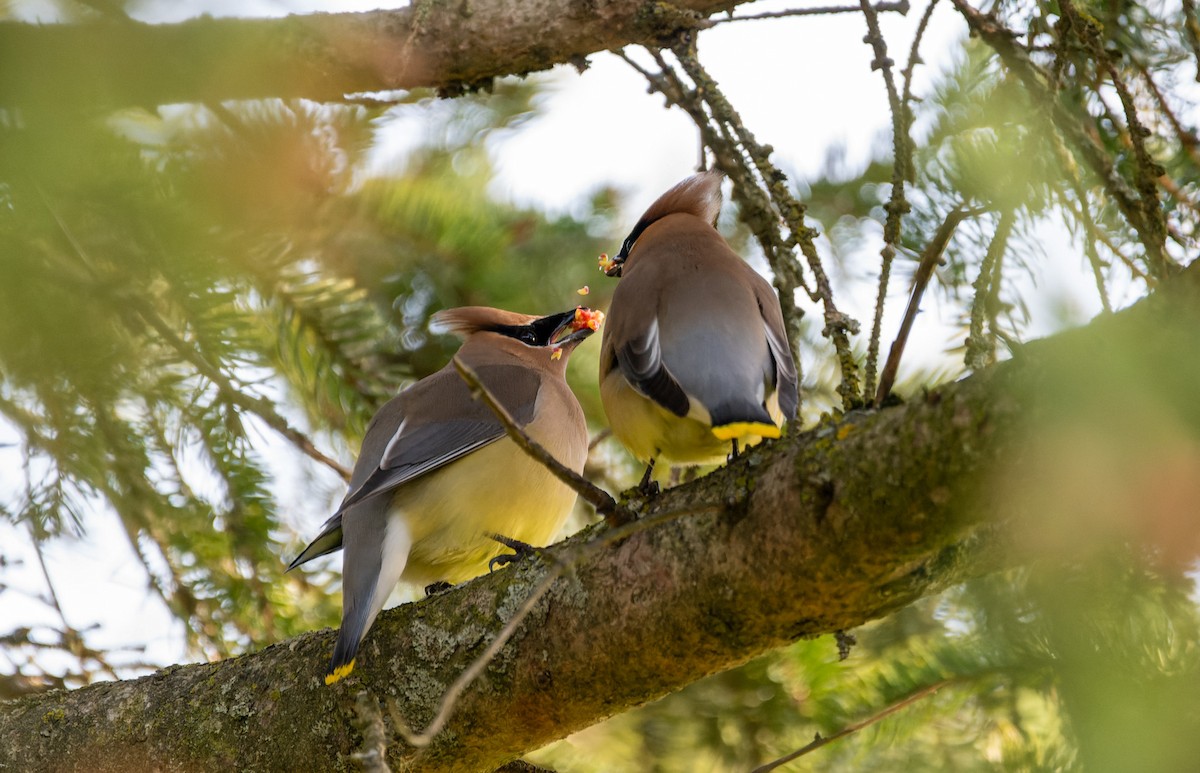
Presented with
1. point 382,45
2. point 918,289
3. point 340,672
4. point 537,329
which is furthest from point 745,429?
point 537,329

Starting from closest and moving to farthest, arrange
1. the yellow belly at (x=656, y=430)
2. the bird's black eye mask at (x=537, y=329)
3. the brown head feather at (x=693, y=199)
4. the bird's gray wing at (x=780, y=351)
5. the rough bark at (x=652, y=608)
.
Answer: the rough bark at (x=652, y=608), the bird's gray wing at (x=780, y=351), the yellow belly at (x=656, y=430), the brown head feather at (x=693, y=199), the bird's black eye mask at (x=537, y=329)

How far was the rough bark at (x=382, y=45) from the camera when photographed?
324 centimetres

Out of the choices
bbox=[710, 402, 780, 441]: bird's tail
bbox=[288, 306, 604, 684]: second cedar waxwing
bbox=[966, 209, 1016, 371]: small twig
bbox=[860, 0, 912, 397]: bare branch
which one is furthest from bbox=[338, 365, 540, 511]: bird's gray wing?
bbox=[966, 209, 1016, 371]: small twig

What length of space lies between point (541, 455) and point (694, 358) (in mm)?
916

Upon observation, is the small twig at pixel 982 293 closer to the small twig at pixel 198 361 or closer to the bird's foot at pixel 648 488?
the bird's foot at pixel 648 488

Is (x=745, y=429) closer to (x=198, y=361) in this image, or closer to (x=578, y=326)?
(x=198, y=361)

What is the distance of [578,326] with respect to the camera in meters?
4.32

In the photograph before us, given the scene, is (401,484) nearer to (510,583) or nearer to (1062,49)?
(510,583)

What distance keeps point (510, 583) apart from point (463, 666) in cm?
20

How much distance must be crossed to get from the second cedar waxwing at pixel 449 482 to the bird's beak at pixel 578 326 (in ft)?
1.04

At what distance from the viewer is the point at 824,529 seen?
1895 mm

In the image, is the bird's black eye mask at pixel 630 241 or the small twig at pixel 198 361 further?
the bird's black eye mask at pixel 630 241

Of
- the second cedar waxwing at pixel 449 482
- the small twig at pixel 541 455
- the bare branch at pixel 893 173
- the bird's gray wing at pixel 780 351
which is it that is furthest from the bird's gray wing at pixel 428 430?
the bare branch at pixel 893 173

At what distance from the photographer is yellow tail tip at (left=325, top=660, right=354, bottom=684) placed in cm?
266
